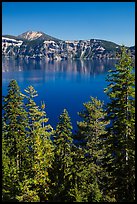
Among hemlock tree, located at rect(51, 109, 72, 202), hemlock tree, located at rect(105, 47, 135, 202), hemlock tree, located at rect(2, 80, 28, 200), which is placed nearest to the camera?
hemlock tree, located at rect(105, 47, 135, 202)

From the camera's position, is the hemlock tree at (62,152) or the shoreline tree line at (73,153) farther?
the hemlock tree at (62,152)

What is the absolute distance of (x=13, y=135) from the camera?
83.1ft

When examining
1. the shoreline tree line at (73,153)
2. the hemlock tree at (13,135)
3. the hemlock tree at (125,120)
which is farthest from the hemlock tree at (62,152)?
the hemlock tree at (125,120)

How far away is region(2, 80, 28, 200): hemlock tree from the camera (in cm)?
2181

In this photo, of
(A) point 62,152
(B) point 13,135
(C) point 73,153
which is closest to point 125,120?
(B) point 13,135

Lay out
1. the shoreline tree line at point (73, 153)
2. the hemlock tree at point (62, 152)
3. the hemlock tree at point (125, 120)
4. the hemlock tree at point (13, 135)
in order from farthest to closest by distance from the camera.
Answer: the hemlock tree at point (62, 152) < the hemlock tree at point (13, 135) < the shoreline tree line at point (73, 153) < the hemlock tree at point (125, 120)

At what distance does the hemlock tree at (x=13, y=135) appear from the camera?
2181 cm

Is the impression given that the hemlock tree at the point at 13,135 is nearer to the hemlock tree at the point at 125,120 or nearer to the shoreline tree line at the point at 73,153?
the shoreline tree line at the point at 73,153

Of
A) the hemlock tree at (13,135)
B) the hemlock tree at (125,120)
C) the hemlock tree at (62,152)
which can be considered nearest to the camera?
the hemlock tree at (125,120)

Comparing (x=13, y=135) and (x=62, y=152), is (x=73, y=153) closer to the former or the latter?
(x=62, y=152)

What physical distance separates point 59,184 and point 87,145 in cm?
417

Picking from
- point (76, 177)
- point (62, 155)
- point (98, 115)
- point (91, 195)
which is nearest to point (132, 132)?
point (91, 195)

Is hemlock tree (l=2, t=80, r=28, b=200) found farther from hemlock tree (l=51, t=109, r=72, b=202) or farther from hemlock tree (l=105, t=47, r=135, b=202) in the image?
hemlock tree (l=105, t=47, r=135, b=202)

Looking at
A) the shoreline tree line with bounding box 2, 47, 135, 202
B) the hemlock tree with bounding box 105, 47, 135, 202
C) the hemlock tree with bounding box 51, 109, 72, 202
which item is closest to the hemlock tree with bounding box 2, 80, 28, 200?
the shoreline tree line with bounding box 2, 47, 135, 202
